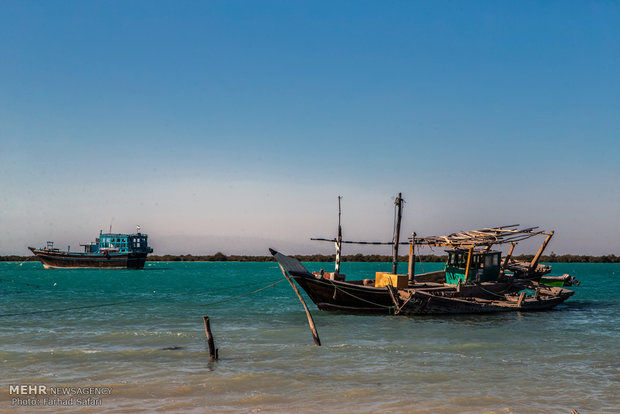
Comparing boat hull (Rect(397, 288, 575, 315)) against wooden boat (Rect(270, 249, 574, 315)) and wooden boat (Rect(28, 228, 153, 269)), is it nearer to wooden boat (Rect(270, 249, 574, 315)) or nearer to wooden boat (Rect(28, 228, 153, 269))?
wooden boat (Rect(270, 249, 574, 315))

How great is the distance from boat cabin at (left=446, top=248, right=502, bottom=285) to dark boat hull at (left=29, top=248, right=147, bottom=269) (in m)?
86.6

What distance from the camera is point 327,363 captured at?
15.6 metres

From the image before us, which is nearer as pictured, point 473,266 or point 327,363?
point 327,363

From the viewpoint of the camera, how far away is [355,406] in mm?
11383

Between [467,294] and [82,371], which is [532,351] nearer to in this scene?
[467,294]

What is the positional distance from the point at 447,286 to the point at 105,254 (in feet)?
291

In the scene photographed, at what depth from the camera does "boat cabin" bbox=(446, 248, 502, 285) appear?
2756cm

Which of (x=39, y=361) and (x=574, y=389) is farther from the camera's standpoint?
(x=39, y=361)

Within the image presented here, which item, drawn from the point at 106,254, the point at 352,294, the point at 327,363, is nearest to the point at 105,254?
the point at 106,254

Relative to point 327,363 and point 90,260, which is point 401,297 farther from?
point 90,260

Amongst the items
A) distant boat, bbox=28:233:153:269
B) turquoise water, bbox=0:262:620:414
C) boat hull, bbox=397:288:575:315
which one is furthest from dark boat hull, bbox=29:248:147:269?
boat hull, bbox=397:288:575:315

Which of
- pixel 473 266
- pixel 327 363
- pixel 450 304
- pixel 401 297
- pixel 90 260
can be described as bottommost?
pixel 90 260

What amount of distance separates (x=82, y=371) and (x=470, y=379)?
10.8m

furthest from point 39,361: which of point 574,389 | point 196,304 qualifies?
point 196,304
